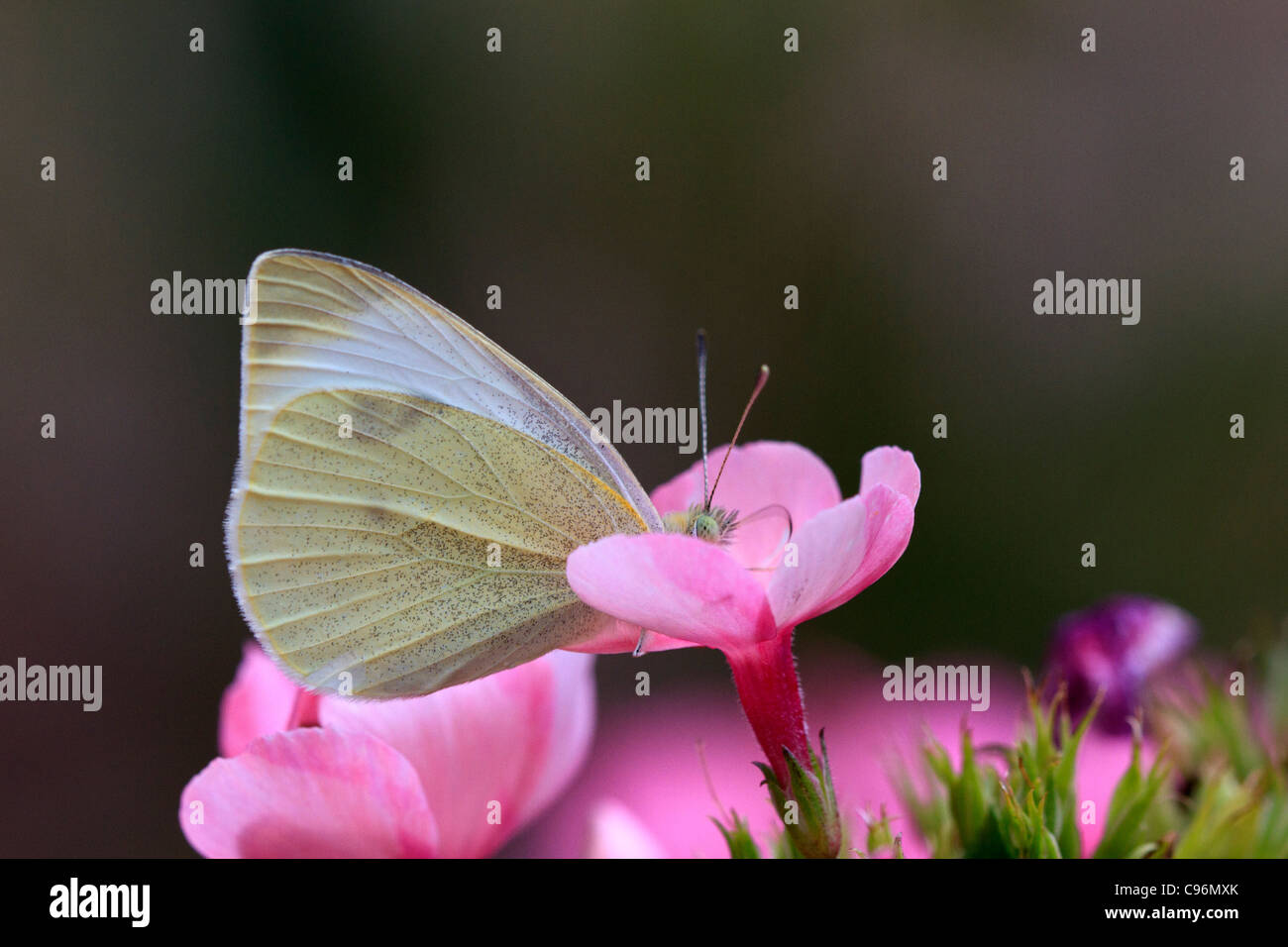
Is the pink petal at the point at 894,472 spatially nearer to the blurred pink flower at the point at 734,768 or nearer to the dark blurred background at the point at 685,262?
the blurred pink flower at the point at 734,768

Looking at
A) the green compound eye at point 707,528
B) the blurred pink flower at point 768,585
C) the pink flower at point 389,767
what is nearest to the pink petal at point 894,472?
the blurred pink flower at point 768,585

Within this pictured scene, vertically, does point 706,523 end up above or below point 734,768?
above

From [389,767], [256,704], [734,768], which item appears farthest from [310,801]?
[734,768]

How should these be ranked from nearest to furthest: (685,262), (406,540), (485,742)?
(485,742), (406,540), (685,262)

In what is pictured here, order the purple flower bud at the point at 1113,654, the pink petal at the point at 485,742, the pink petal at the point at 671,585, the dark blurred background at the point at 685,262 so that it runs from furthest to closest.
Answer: the dark blurred background at the point at 685,262
the purple flower bud at the point at 1113,654
the pink petal at the point at 485,742
the pink petal at the point at 671,585

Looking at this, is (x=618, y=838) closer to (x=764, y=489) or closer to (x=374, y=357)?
(x=764, y=489)
